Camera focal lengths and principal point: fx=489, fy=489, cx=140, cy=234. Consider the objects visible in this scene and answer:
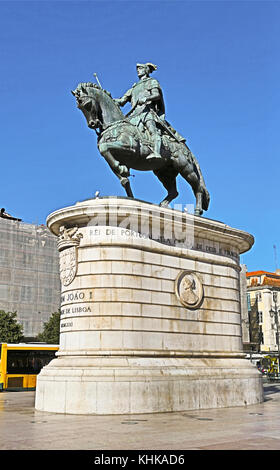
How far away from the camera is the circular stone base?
1452 cm

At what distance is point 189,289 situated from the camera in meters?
17.7

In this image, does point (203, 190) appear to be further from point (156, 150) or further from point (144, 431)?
point (144, 431)

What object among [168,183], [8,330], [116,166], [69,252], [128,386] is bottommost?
[128,386]

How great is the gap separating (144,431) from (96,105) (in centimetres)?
1157

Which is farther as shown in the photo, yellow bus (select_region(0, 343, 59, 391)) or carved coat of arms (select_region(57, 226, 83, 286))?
yellow bus (select_region(0, 343, 59, 391))

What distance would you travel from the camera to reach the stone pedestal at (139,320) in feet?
48.8

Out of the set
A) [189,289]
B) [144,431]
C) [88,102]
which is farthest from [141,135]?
[144,431]

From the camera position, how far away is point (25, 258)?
57.3 m

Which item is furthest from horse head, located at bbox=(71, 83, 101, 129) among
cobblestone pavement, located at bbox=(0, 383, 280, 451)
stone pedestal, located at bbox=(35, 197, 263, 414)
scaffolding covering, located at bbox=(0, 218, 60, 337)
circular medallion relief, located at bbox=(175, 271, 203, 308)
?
scaffolding covering, located at bbox=(0, 218, 60, 337)

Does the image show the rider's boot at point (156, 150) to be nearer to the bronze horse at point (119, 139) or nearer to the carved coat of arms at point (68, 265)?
the bronze horse at point (119, 139)

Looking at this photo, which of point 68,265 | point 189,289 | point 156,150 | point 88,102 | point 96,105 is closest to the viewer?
point 68,265

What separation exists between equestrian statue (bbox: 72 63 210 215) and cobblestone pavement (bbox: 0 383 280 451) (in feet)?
27.4

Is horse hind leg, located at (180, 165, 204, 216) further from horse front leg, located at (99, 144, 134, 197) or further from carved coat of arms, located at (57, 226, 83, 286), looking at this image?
carved coat of arms, located at (57, 226, 83, 286)

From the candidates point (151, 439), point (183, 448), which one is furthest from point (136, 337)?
point (183, 448)
